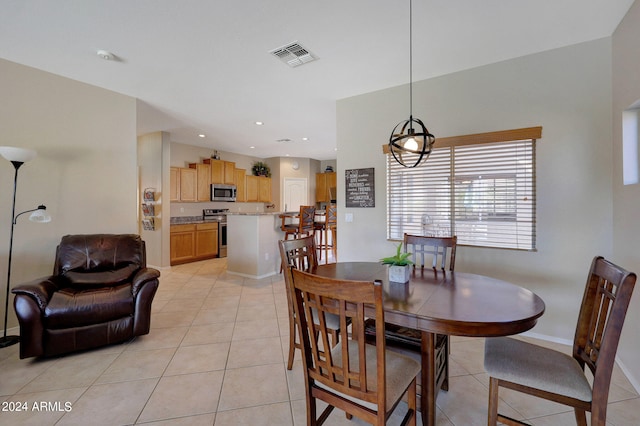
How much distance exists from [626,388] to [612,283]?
1.40 m

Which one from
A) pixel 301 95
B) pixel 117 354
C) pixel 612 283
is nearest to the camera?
pixel 612 283

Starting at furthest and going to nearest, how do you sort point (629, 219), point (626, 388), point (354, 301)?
1. point (629, 219)
2. point (626, 388)
3. point (354, 301)

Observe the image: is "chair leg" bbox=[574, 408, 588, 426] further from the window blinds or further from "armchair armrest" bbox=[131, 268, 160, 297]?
"armchair armrest" bbox=[131, 268, 160, 297]

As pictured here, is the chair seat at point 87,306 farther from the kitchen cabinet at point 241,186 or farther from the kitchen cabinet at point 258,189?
the kitchen cabinet at point 258,189

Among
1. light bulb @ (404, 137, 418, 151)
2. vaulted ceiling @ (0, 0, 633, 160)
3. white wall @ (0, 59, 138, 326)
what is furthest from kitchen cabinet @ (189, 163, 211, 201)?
light bulb @ (404, 137, 418, 151)

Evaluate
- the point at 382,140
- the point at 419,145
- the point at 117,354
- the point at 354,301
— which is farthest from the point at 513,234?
the point at 117,354

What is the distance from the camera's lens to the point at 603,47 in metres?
2.42

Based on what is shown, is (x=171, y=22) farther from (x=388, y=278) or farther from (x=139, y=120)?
(x=139, y=120)

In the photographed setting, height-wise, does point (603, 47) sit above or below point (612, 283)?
above

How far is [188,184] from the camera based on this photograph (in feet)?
20.5

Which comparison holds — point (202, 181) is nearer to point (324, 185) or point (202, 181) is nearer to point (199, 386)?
point (324, 185)

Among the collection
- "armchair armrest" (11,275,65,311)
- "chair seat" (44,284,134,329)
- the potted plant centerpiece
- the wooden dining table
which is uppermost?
the potted plant centerpiece

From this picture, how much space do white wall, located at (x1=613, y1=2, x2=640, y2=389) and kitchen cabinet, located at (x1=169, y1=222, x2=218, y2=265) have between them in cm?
648

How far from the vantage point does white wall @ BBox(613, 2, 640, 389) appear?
78.0 inches
